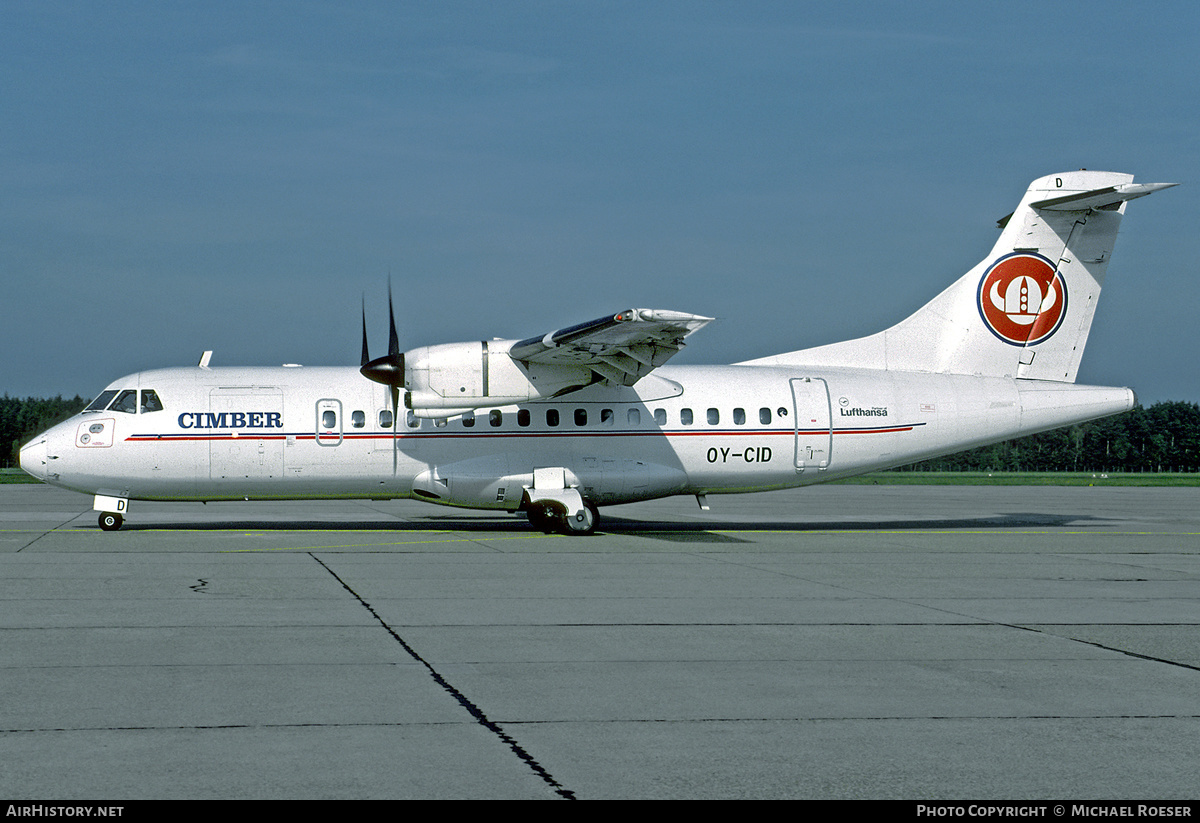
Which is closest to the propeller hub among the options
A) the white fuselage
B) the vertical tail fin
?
the white fuselage

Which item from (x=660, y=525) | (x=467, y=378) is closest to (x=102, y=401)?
(x=467, y=378)

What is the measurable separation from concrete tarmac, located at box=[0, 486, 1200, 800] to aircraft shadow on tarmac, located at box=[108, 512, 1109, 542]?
4.64 metres

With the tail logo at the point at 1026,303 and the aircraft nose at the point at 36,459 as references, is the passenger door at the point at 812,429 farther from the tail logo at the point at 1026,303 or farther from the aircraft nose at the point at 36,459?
the aircraft nose at the point at 36,459

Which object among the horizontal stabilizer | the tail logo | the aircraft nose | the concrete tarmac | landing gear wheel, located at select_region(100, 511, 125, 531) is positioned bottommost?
landing gear wheel, located at select_region(100, 511, 125, 531)

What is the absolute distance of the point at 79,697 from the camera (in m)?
7.17

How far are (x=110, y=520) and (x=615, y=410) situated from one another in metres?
9.74

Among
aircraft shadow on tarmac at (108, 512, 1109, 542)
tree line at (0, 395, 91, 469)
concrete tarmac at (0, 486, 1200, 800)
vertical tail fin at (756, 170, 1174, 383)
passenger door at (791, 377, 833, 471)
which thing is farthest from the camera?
tree line at (0, 395, 91, 469)

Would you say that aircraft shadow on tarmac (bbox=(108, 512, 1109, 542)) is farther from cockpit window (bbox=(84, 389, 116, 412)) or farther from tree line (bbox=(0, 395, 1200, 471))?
tree line (bbox=(0, 395, 1200, 471))

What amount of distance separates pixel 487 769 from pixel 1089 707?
3.94 metres

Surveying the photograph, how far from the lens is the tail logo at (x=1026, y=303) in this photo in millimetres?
23281

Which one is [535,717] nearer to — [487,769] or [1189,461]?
[487,769]

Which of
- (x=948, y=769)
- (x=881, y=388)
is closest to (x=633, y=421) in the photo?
(x=881, y=388)

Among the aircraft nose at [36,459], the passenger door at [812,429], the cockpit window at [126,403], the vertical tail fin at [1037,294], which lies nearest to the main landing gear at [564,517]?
the passenger door at [812,429]

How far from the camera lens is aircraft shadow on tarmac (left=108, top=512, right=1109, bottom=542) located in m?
22.3
